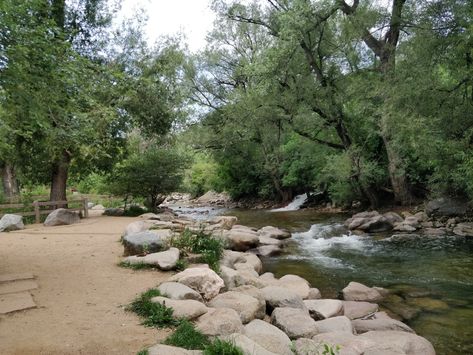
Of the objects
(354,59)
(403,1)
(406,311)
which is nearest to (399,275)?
(406,311)

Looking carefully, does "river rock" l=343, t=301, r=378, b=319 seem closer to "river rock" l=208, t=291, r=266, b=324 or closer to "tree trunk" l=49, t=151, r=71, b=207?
"river rock" l=208, t=291, r=266, b=324

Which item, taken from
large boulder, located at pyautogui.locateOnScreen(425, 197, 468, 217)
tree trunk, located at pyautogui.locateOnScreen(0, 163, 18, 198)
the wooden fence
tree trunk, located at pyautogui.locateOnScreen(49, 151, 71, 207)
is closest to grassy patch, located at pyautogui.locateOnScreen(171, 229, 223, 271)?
the wooden fence

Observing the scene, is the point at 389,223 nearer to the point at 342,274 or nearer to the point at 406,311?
the point at 342,274

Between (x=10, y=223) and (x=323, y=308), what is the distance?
10427 millimetres

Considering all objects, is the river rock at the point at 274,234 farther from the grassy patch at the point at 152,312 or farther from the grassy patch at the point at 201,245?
the grassy patch at the point at 152,312

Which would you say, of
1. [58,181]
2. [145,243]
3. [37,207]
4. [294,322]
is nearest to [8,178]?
[58,181]

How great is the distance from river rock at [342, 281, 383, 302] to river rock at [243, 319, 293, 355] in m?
3.06

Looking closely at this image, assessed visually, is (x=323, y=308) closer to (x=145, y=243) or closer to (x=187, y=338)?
(x=187, y=338)

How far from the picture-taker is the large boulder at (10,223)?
39.6 ft

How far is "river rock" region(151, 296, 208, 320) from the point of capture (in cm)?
454

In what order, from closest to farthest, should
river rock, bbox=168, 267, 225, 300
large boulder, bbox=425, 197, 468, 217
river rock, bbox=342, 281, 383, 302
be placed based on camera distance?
river rock, bbox=168, 267, 225, 300 → river rock, bbox=342, 281, 383, 302 → large boulder, bbox=425, 197, 468, 217

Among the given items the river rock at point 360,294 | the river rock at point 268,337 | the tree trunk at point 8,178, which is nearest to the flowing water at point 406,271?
the river rock at point 360,294

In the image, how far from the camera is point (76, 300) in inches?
206

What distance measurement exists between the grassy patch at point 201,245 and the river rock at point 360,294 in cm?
247
